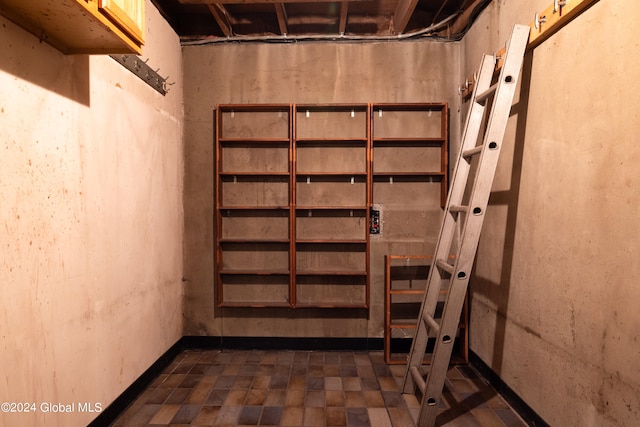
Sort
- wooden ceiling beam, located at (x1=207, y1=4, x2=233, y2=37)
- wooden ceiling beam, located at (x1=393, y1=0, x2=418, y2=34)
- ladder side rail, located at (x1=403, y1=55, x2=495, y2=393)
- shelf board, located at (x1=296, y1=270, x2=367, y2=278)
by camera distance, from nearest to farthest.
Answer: ladder side rail, located at (x1=403, y1=55, x2=495, y2=393)
wooden ceiling beam, located at (x1=393, y1=0, x2=418, y2=34)
wooden ceiling beam, located at (x1=207, y1=4, x2=233, y2=37)
shelf board, located at (x1=296, y1=270, x2=367, y2=278)

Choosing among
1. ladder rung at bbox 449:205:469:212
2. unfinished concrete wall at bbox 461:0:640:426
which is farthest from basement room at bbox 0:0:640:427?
ladder rung at bbox 449:205:469:212

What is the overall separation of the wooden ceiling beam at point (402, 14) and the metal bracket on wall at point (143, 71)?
6.77 ft

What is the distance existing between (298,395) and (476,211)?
1727 millimetres

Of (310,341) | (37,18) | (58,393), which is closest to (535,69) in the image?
(37,18)

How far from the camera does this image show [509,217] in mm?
2291

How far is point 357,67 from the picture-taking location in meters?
3.22

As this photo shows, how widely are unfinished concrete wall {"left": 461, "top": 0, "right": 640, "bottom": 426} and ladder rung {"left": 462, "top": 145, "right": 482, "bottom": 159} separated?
26 cm

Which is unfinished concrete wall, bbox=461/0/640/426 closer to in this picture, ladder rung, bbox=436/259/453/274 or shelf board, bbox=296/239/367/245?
ladder rung, bbox=436/259/453/274

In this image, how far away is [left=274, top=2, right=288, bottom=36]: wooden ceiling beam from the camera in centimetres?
289

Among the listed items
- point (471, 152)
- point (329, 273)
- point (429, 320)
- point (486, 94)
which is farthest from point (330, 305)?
point (486, 94)

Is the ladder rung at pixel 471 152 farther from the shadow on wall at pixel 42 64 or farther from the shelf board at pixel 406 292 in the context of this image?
the shadow on wall at pixel 42 64

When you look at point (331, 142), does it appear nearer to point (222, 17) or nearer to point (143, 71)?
point (222, 17)

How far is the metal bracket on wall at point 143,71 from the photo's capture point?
224 cm

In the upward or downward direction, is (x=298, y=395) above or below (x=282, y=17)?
below
